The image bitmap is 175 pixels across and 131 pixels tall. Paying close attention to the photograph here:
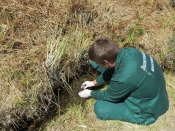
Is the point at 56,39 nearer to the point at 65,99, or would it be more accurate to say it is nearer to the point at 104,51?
the point at 65,99

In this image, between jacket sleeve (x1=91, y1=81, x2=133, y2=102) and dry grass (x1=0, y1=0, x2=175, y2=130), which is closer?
jacket sleeve (x1=91, y1=81, x2=133, y2=102)

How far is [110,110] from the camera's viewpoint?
2787 mm

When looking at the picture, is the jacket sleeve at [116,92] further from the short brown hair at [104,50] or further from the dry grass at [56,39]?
the dry grass at [56,39]

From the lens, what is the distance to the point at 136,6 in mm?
3691

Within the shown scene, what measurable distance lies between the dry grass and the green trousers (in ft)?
0.32

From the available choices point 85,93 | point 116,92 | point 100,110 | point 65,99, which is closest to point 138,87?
point 116,92

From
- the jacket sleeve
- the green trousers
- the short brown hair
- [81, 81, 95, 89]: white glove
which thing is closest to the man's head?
the short brown hair

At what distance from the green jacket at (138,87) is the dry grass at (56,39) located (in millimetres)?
335

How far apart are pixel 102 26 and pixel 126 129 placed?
1.36 meters

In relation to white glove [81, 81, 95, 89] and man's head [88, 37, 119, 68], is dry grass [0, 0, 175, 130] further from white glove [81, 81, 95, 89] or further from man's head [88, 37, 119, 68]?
man's head [88, 37, 119, 68]

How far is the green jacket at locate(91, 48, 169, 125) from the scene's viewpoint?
2.31 metres

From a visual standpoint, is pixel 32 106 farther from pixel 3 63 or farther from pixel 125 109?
pixel 125 109

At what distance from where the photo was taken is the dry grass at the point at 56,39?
107 inches

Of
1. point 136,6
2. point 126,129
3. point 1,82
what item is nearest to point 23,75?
point 1,82
